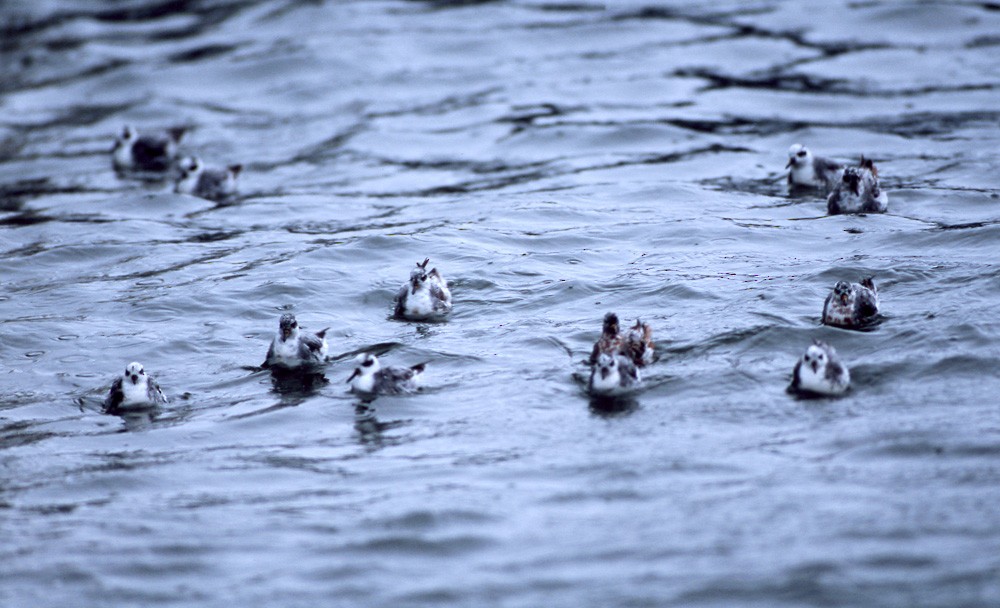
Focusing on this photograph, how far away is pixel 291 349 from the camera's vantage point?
513 inches

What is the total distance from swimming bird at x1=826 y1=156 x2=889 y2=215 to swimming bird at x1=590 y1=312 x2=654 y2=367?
18.4 ft

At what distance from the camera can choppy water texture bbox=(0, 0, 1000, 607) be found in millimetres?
9156

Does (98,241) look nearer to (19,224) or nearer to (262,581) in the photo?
(19,224)

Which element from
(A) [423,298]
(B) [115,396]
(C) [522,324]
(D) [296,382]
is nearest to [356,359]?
(D) [296,382]

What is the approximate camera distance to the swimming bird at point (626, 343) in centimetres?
1223

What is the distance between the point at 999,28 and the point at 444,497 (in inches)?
843

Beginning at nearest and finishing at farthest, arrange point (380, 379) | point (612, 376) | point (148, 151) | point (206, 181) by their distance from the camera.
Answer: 1. point (612, 376)
2. point (380, 379)
3. point (206, 181)
4. point (148, 151)

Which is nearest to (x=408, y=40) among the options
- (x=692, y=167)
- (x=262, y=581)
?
(x=692, y=167)

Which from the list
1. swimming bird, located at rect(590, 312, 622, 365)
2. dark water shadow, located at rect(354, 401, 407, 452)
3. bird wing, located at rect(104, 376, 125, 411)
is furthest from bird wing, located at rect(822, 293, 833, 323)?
bird wing, located at rect(104, 376, 125, 411)

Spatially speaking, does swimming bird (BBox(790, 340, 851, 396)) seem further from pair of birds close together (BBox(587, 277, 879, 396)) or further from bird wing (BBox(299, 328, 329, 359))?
bird wing (BBox(299, 328, 329, 359))

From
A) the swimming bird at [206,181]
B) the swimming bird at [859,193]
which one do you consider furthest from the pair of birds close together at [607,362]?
the swimming bird at [206,181]

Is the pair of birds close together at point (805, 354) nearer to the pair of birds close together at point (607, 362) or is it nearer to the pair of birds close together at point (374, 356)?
the pair of birds close together at point (607, 362)

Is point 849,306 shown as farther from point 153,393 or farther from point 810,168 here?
point 153,393

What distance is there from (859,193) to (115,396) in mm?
9779
